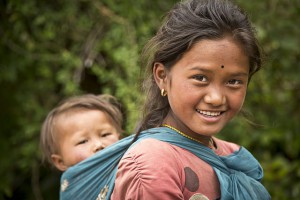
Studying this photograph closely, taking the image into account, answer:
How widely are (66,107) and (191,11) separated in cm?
118

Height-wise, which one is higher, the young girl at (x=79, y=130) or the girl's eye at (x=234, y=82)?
the girl's eye at (x=234, y=82)

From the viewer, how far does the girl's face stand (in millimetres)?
2244

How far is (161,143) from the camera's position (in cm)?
225

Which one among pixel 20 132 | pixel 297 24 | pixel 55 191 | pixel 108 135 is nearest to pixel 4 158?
pixel 20 132

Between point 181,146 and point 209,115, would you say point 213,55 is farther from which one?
point 181,146

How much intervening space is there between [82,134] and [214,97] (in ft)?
3.62

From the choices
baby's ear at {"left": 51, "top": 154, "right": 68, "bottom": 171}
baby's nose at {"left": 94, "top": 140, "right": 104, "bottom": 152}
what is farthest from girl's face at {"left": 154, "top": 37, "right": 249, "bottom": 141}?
baby's ear at {"left": 51, "top": 154, "right": 68, "bottom": 171}

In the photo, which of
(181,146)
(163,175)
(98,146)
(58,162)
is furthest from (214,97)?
(58,162)

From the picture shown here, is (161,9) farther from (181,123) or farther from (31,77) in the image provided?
(181,123)

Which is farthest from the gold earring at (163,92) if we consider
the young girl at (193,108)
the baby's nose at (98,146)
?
the baby's nose at (98,146)

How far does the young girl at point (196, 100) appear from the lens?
218 cm

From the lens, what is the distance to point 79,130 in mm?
3197

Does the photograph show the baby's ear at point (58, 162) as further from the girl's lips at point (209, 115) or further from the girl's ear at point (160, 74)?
the girl's lips at point (209, 115)

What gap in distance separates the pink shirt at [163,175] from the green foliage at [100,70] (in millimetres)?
1754
